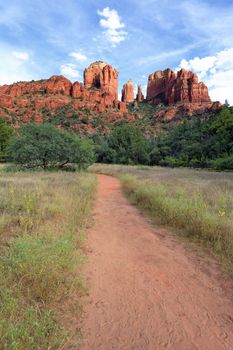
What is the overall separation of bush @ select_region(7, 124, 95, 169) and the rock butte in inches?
2188

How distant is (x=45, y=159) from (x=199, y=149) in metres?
26.9

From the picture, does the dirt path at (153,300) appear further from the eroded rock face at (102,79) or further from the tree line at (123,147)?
the eroded rock face at (102,79)

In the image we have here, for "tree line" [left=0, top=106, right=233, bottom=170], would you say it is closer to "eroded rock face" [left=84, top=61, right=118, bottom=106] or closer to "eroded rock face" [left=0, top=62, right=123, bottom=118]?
"eroded rock face" [left=0, top=62, right=123, bottom=118]

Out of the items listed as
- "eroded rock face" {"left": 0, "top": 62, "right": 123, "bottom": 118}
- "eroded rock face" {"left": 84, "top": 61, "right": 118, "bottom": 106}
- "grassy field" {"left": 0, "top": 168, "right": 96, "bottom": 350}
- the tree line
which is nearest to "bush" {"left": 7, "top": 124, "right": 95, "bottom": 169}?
the tree line

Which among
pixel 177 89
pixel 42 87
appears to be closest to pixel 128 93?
pixel 177 89

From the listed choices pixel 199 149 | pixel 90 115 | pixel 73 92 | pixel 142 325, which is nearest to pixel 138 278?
pixel 142 325

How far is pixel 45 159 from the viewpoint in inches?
936

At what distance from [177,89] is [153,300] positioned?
382 ft

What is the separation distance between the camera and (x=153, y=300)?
3197mm

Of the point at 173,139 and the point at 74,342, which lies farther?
the point at 173,139

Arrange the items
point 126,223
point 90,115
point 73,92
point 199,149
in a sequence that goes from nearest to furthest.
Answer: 1. point 126,223
2. point 199,149
3. point 90,115
4. point 73,92

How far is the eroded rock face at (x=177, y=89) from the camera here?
103500 mm

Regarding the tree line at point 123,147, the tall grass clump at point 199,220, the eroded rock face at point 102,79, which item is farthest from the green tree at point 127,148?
the eroded rock face at point 102,79

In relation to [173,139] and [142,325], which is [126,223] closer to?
[142,325]
